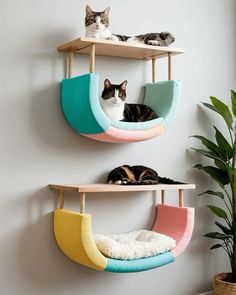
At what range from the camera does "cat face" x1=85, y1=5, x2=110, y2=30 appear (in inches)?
92.5

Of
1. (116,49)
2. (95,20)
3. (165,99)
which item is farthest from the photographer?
(165,99)

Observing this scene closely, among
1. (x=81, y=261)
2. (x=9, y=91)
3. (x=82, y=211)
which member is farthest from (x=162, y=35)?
(x=81, y=261)

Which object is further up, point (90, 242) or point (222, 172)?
point (222, 172)

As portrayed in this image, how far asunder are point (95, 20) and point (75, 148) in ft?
2.19

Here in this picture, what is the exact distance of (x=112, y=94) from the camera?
2.40 m

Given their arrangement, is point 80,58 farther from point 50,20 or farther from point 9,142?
point 9,142

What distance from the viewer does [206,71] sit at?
120 inches

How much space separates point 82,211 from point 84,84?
0.61 metres

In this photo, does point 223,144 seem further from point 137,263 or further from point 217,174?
point 137,263

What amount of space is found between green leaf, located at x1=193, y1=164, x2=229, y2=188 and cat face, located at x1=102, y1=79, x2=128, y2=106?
0.76 m

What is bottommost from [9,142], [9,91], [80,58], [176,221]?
[176,221]

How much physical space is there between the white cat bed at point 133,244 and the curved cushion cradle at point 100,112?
1.68 ft

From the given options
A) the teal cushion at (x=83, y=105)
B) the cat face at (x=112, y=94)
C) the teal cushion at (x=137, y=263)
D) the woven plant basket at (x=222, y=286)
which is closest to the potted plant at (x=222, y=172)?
the woven plant basket at (x=222, y=286)

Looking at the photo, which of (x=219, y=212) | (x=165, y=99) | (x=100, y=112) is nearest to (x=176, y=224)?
(x=219, y=212)
